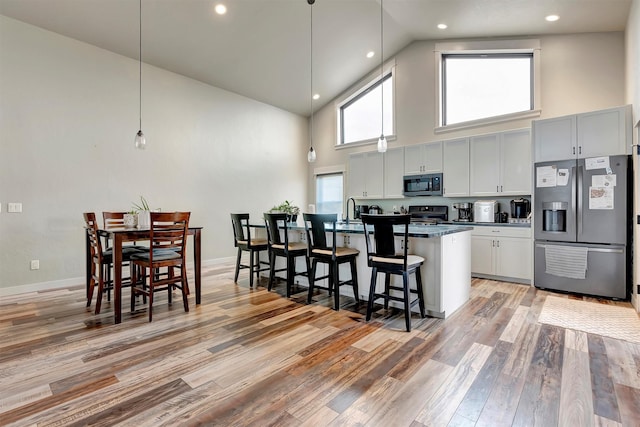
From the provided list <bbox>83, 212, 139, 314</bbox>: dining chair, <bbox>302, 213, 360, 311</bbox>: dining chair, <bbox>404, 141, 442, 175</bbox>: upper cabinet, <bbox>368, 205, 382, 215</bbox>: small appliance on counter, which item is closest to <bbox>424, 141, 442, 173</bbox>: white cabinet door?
<bbox>404, 141, 442, 175</bbox>: upper cabinet

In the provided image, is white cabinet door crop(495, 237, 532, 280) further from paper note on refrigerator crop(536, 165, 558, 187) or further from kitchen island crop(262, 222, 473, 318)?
kitchen island crop(262, 222, 473, 318)

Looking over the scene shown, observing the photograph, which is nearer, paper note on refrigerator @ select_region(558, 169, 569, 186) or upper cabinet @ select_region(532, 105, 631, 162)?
upper cabinet @ select_region(532, 105, 631, 162)

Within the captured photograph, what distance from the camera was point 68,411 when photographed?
169 cm

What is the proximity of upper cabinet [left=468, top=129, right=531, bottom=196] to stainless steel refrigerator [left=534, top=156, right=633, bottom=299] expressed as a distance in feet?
1.70

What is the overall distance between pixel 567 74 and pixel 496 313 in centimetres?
378

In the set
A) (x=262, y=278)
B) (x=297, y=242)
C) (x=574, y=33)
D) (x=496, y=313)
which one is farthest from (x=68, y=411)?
(x=574, y=33)

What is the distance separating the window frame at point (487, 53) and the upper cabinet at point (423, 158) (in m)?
0.37

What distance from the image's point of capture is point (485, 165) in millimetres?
4930

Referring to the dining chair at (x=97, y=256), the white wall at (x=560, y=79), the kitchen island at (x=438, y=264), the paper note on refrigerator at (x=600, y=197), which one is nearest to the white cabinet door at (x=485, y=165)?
the white wall at (x=560, y=79)

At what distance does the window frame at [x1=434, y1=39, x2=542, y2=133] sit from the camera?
4695mm

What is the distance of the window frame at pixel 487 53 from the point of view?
15.4 feet

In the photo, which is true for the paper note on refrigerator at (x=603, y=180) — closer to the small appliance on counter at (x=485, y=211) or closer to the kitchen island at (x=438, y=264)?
the small appliance on counter at (x=485, y=211)

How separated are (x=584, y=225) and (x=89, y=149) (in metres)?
6.72

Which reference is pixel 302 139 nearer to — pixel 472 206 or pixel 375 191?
pixel 375 191
